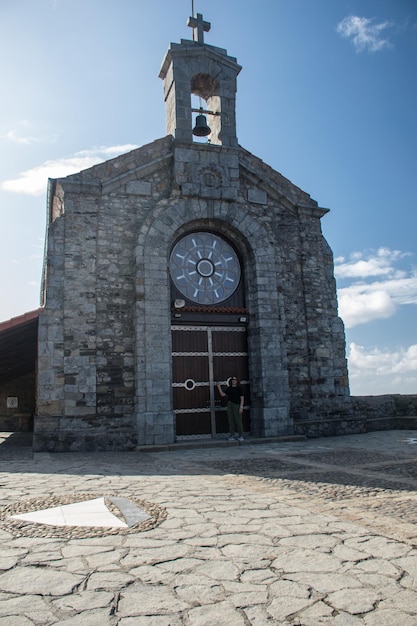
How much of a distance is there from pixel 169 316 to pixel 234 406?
247cm

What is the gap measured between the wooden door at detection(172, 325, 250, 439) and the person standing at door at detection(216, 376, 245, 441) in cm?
57

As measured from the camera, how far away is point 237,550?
11.3ft

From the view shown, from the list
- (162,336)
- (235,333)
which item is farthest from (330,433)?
(162,336)

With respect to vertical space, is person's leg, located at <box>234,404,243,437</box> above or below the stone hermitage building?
below

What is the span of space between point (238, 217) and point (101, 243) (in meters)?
3.43

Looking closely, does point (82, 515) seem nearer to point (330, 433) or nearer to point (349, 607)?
point (349, 607)

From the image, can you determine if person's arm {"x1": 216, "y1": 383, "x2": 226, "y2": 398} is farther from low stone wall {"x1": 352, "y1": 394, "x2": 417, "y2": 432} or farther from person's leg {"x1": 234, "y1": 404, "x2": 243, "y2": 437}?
low stone wall {"x1": 352, "y1": 394, "x2": 417, "y2": 432}

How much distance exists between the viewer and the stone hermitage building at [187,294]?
10.4 metres

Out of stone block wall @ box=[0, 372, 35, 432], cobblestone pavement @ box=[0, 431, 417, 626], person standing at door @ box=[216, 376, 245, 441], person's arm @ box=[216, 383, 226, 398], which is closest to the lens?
cobblestone pavement @ box=[0, 431, 417, 626]

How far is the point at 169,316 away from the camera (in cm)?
1105

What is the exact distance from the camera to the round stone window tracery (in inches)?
463

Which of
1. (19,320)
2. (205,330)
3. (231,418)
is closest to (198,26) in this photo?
(205,330)

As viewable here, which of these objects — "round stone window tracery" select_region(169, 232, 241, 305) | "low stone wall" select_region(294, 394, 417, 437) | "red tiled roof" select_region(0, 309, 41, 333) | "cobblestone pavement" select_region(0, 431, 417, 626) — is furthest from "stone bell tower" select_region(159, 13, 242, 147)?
"cobblestone pavement" select_region(0, 431, 417, 626)

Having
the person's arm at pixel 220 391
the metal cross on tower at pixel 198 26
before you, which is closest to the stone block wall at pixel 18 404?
the person's arm at pixel 220 391
